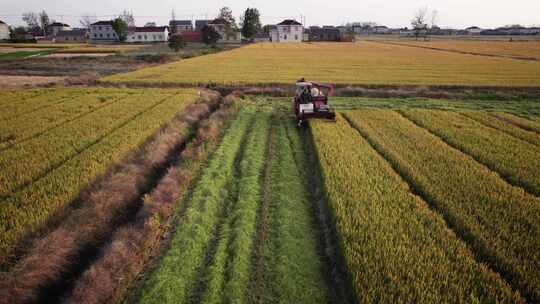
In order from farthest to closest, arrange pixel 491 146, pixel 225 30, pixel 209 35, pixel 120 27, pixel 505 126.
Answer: pixel 225 30
pixel 120 27
pixel 209 35
pixel 505 126
pixel 491 146

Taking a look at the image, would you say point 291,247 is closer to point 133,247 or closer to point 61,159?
point 133,247

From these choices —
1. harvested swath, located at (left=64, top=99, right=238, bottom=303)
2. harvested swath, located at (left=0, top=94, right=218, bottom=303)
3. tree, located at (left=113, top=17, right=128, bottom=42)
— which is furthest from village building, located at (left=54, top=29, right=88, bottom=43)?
harvested swath, located at (left=64, top=99, right=238, bottom=303)

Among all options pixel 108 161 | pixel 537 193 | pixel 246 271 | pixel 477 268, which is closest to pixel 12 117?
pixel 108 161

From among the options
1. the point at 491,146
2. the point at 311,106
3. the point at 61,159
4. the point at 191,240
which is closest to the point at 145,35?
the point at 311,106

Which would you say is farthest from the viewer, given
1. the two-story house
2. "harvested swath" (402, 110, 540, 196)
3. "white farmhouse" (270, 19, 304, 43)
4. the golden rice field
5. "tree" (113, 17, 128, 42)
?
the two-story house

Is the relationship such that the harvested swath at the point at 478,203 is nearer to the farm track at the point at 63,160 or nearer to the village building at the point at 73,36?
the farm track at the point at 63,160

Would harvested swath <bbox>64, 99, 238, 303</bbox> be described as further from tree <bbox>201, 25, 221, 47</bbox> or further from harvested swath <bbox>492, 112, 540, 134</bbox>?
tree <bbox>201, 25, 221, 47</bbox>

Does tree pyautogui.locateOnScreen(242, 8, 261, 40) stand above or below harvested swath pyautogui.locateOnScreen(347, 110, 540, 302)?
above
